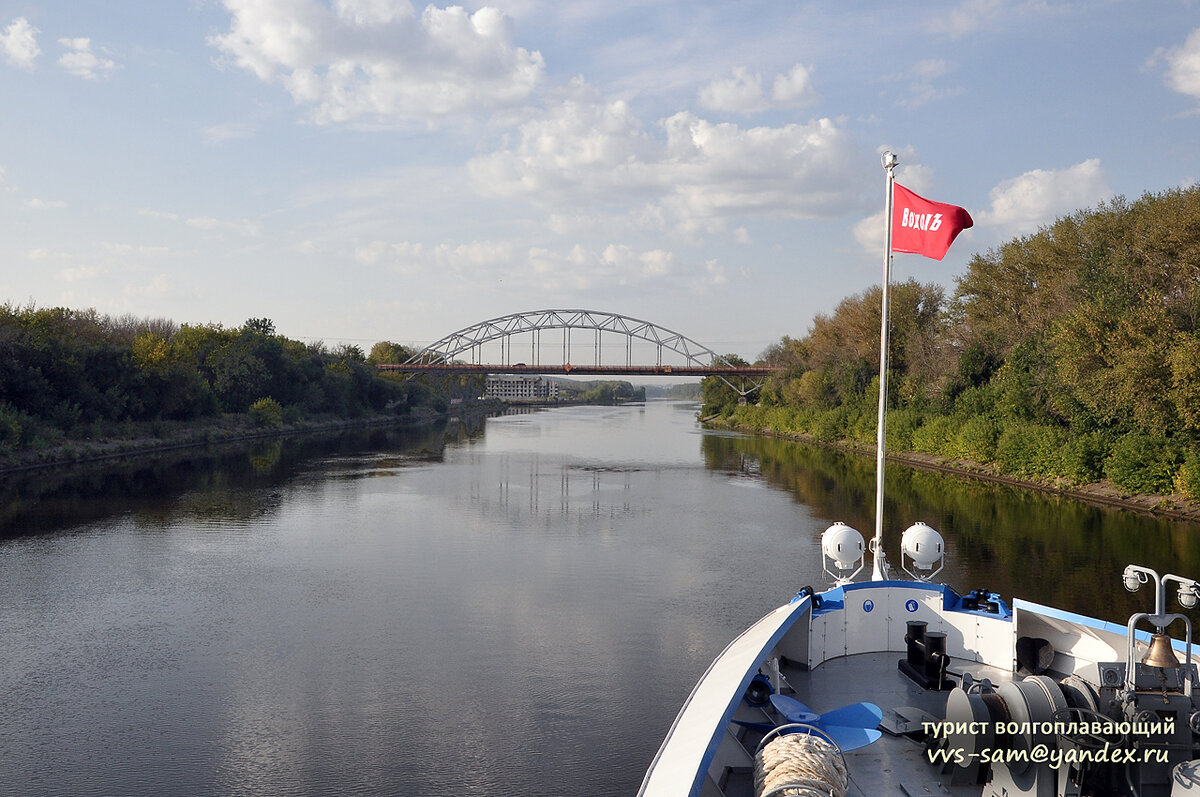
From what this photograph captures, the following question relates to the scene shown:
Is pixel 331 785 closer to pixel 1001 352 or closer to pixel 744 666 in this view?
pixel 744 666

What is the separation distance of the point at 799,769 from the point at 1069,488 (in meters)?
29.3

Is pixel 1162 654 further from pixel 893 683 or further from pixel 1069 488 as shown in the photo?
pixel 1069 488

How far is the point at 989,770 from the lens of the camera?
6.02 meters

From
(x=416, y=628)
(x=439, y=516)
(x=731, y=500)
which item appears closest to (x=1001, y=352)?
(x=731, y=500)

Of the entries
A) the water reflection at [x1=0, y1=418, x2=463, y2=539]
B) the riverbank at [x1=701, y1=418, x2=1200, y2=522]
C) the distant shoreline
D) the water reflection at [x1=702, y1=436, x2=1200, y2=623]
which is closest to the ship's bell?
the water reflection at [x1=702, y1=436, x2=1200, y2=623]

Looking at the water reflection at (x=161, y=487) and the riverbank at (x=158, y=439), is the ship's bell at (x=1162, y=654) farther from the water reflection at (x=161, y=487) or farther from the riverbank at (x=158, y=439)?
the riverbank at (x=158, y=439)

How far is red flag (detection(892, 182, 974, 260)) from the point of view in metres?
10.3

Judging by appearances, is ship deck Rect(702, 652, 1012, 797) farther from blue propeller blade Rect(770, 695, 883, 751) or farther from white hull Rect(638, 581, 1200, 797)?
blue propeller blade Rect(770, 695, 883, 751)

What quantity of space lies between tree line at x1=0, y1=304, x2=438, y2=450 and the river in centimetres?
782

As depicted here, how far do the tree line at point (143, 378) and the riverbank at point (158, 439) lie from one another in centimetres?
52

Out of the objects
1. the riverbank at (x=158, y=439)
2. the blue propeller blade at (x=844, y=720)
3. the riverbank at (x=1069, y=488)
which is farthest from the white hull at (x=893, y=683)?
the riverbank at (x=158, y=439)

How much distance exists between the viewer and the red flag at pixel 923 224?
10.3 meters

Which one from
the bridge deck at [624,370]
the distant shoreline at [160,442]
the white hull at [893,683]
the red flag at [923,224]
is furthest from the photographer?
the bridge deck at [624,370]

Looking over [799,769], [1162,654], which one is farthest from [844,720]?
[1162,654]
